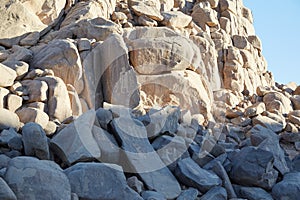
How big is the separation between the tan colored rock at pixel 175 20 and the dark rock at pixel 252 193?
7.92 metres

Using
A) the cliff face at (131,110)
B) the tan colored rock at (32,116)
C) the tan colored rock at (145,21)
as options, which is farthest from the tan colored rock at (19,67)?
the tan colored rock at (145,21)

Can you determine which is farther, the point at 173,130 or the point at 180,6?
the point at 180,6

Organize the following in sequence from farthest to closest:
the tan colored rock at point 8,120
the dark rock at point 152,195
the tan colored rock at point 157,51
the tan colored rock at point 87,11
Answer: the tan colored rock at point 87,11 < the tan colored rock at point 157,51 < the tan colored rock at point 8,120 < the dark rock at point 152,195

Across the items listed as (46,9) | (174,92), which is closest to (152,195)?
(174,92)

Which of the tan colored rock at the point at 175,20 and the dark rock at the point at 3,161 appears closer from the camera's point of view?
the dark rock at the point at 3,161

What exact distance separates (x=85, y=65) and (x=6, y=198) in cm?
481

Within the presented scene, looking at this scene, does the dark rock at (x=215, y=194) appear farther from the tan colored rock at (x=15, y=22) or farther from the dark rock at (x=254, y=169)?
the tan colored rock at (x=15, y=22)

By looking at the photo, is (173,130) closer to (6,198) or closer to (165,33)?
(6,198)

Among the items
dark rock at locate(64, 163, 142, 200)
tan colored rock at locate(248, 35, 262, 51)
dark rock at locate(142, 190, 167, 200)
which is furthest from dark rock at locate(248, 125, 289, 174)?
tan colored rock at locate(248, 35, 262, 51)

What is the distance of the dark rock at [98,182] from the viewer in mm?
3973

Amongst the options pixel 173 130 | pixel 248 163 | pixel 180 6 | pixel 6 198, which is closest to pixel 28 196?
pixel 6 198

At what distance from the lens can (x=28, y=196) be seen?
3475 mm

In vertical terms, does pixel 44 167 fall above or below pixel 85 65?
above

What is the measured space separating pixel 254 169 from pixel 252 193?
1.35 feet
